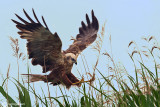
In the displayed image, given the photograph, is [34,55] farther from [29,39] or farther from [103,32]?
[103,32]

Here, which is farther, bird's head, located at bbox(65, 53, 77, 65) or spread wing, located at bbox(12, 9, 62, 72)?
bird's head, located at bbox(65, 53, 77, 65)

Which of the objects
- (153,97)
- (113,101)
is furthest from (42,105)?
(153,97)

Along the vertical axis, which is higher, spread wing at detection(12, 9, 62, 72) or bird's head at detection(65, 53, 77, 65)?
spread wing at detection(12, 9, 62, 72)

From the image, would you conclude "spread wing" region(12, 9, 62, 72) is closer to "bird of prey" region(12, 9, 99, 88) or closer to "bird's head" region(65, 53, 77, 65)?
"bird of prey" region(12, 9, 99, 88)

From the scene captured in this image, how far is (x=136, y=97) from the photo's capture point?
185cm

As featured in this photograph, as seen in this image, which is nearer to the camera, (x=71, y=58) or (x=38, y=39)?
(x=38, y=39)

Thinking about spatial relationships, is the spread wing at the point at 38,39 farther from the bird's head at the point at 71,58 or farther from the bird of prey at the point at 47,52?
the bird's head at the point at 71,58

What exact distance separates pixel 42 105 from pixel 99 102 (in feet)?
1.68

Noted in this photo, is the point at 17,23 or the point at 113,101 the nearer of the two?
the point at 113,101

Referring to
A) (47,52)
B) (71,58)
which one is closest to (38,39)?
(47,52)

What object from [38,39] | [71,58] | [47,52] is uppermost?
[38,39]

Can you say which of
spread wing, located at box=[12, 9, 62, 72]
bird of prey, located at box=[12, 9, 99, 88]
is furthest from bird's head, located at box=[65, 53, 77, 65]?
spread wing, located at box=[12, 9, 62, 72]

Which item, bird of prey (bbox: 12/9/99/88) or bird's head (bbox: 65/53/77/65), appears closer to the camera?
bird of prey (bbox: 12/9/99/88)

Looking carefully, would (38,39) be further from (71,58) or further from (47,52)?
(71,58)
